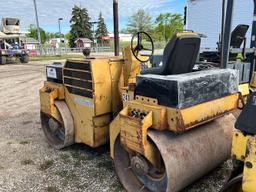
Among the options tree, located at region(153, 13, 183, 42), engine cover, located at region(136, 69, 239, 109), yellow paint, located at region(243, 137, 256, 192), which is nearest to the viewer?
yellow paint, located at region(243, 137, 256, 192)

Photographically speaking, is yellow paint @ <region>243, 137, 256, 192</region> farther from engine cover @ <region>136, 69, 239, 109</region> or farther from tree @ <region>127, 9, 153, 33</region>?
tree @ <region>127, 9, 153, 33</region>

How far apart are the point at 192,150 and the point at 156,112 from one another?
0.57 meters

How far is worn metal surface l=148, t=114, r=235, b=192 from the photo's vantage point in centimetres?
262

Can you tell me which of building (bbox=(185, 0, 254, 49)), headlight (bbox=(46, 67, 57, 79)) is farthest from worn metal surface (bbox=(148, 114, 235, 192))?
building (bbox=(185, 0, 254, 49))

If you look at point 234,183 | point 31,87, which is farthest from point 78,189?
point 31,87

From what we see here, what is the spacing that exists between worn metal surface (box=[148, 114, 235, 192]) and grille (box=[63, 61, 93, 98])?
1279 mm

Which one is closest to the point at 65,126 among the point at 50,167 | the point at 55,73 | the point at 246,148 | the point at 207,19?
the point at 50,167

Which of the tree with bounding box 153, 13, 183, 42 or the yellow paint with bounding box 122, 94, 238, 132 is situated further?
the tree with bounding box 153, 13, 183, 42

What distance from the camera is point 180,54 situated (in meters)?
2.95

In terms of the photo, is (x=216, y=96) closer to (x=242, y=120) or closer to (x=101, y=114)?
(x=242, y=120)

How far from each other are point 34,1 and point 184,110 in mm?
23593

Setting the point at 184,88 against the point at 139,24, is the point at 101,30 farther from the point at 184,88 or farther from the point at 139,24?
the point at 184,88

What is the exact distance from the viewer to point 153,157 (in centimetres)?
280

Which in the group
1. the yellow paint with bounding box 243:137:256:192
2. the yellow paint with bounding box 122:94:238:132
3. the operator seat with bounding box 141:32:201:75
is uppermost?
the operator seat with bounding box 141:32:201:75
